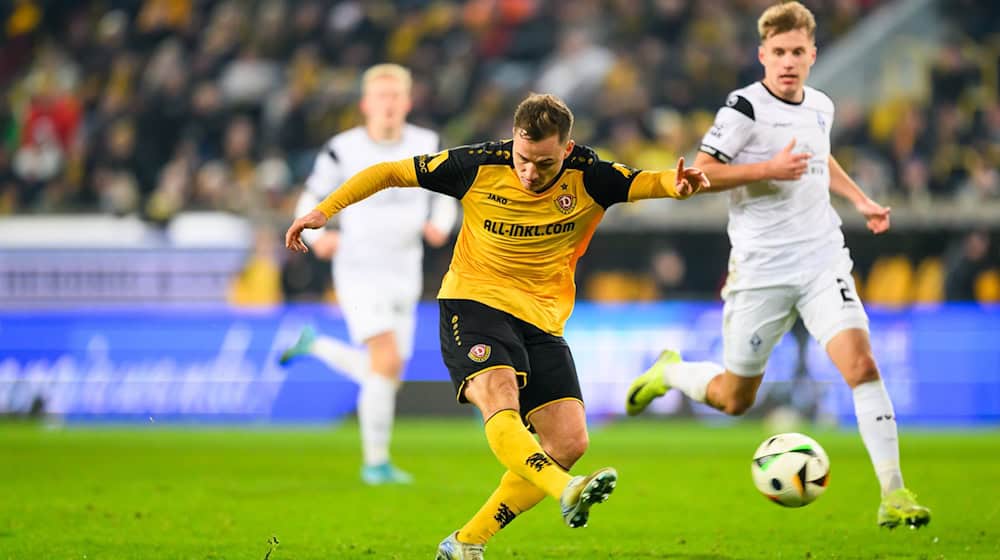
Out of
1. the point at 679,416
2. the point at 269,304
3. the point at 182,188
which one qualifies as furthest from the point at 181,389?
the point at 679,416

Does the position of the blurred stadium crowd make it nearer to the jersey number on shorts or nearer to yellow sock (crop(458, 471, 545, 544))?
the jersey number on shorts

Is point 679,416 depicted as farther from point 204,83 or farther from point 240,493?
point 204,83

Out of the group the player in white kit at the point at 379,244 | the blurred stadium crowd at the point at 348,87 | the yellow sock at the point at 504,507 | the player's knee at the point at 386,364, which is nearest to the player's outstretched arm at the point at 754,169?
the yellow sock at the point at 504,507

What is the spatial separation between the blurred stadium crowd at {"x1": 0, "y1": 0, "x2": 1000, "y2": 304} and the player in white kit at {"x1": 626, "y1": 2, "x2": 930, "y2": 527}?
10904 mm

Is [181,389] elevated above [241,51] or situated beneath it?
situated beneath

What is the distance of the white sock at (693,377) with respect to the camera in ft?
27.6

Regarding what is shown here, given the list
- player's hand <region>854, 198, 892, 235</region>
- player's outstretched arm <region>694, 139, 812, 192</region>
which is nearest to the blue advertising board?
player's hand <region>854, 198, 892, 235</region>

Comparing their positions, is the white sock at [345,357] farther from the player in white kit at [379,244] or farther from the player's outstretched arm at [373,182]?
the player's outstretched arm at [373,182]

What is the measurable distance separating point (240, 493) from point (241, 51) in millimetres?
15332

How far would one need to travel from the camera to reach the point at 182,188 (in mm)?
20797

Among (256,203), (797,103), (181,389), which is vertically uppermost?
(797,103)

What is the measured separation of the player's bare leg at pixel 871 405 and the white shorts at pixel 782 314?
8cm

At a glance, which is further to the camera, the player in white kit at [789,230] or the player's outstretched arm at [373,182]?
the player in white kit at [789,230]

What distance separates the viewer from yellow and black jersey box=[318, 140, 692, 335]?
20.8 feet
